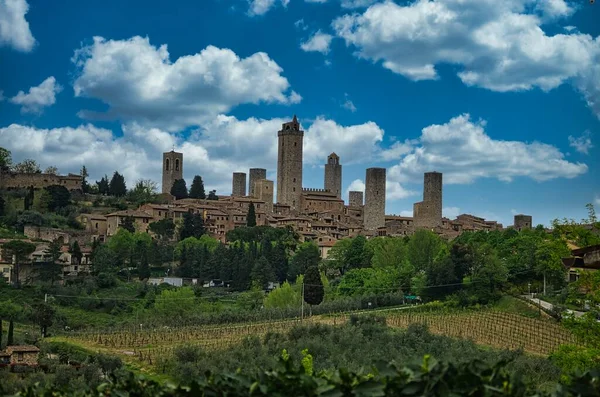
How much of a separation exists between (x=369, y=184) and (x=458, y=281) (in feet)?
125

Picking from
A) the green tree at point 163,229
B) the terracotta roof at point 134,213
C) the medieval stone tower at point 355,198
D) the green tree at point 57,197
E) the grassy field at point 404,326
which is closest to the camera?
the grassy field at point 404,326

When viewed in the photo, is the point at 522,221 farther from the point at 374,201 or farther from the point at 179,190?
the point at 179,190

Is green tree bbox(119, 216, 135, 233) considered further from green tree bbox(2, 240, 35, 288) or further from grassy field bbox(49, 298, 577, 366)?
grassy field bbox(49, 298, 577, 366)

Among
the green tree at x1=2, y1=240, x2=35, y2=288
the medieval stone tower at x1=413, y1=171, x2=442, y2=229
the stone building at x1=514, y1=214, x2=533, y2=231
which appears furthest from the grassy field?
the stone building at x1=514, y1=214, x2=533, y2=231

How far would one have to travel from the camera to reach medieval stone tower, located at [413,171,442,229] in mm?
75562

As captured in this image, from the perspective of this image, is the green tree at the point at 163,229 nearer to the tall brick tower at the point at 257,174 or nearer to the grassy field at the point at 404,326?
the tall brick tower at the point at 257,174

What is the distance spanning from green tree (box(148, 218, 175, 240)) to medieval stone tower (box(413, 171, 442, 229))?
84.6 ft

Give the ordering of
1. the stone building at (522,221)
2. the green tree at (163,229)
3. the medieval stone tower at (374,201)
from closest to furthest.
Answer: the green tree at (163,229) → the medieval stone tower at (374,201) → the stone building at (522,221)

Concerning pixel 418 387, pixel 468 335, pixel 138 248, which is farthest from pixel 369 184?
pixel 418 387

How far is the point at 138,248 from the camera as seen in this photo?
56719mm

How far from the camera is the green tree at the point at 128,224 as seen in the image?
6469 centimetres

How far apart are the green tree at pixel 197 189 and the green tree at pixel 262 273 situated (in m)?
31.3

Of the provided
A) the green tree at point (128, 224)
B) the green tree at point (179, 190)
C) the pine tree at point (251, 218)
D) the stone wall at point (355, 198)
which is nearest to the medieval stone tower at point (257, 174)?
the green tree at point (179, 190)

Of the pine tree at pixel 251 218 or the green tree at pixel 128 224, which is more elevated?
the pine tree at pixel 251 218
